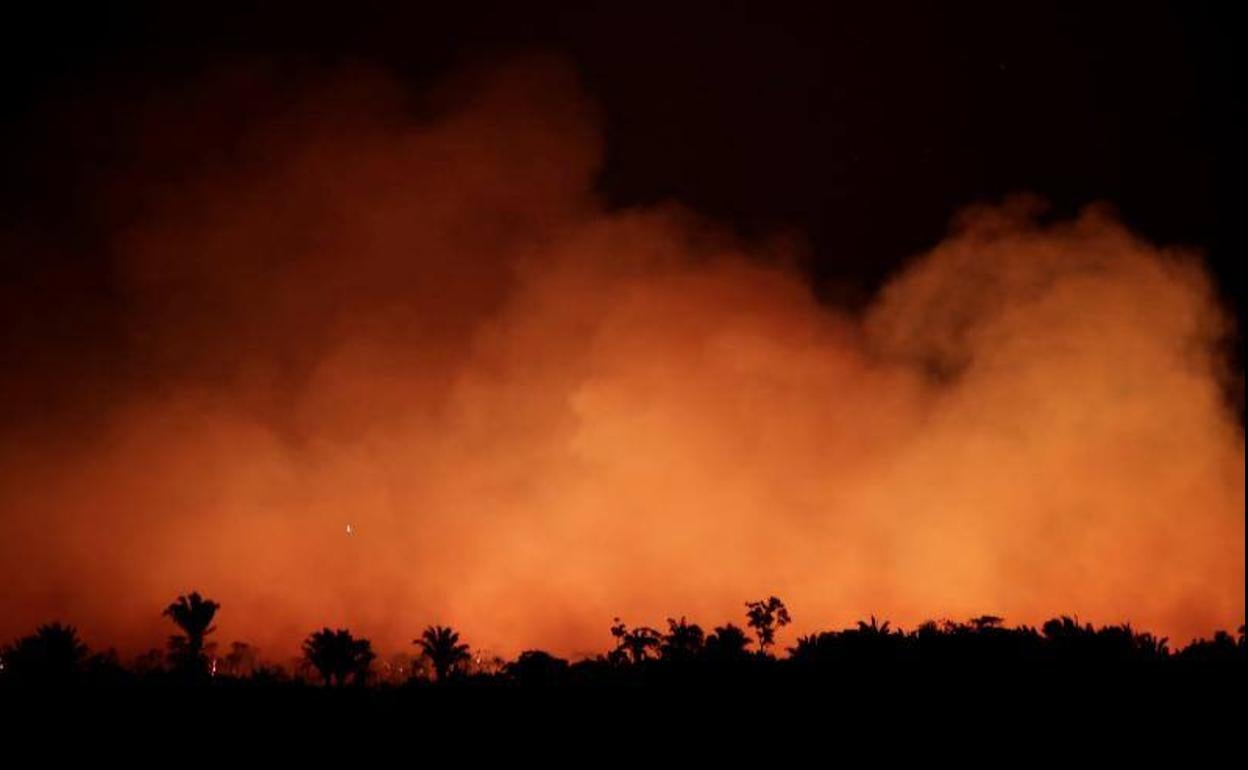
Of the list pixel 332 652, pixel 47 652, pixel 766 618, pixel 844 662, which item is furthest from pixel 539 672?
pixel 766 618

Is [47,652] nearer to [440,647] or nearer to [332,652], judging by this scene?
[332,652]

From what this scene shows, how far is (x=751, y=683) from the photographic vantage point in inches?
610

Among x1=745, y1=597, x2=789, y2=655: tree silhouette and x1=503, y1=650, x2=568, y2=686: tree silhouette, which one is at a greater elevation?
x1=745, y1=597, x2=789, y2=655: tree silhouette

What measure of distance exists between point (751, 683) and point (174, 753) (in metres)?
9.22

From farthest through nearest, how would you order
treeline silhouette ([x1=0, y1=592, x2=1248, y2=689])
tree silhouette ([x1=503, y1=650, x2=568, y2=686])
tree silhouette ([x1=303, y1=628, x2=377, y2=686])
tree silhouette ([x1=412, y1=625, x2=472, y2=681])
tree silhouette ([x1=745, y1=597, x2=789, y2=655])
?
tree silhouette ([x1=745, y1=597, x2=789, y2=655])
tree silhouette ([x1=412, y1=625, x2=472, y2=681])
tree silhouette ([x1=303, y1=628, x2=377, y2=686])
tree silhouette ([x1=503, y1=650, x2=568, y2=686])
treeline silhouette ([x1=0, y1=592, x2=1248, y2=689])

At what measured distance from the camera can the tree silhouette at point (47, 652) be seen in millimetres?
19719

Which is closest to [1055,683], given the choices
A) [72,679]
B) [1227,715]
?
[1227,715]

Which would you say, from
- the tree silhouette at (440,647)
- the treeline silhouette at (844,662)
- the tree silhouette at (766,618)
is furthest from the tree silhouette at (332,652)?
the tree silhouette at (766,618)

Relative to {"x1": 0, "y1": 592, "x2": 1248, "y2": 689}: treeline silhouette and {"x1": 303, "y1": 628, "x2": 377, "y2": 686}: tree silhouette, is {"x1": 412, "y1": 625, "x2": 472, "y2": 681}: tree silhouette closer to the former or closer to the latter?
{"x1": 303, "y1": 628, "x2": 377, "y2": 686}: tree silhouette

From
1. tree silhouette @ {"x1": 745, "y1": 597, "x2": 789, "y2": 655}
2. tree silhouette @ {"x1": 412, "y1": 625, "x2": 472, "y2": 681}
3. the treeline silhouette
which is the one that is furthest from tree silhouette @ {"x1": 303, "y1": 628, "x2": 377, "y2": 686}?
tree silhouette @ {"x1": 745, "y1": 597, "x2": 789, "y2": 655}

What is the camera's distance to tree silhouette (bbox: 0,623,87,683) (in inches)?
776

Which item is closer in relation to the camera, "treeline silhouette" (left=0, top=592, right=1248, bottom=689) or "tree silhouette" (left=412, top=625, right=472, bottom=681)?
"treeline silhouette" (left=0, top=592, right=1248, bottom=689)

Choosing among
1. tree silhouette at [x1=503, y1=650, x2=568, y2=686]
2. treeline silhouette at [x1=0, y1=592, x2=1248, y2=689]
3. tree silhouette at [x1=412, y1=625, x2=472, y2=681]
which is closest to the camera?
treeline silhouette at [x1=0, y1=592, x2=1248, y2=689]

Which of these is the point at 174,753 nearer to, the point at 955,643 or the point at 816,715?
the point at 816,715
